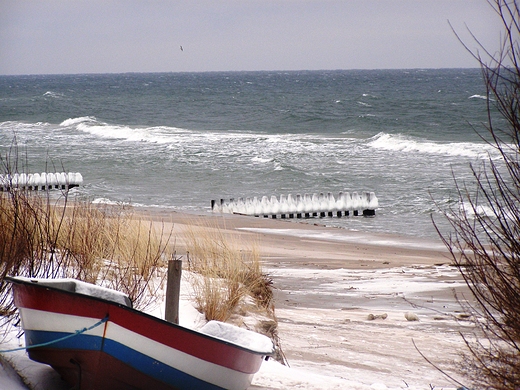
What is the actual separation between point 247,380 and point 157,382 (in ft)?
2.36

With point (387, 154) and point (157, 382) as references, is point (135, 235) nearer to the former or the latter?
point (157, 382)

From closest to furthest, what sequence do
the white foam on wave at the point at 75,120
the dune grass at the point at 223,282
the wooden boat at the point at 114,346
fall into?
the wooden boat at the point at 114,346 < the dune grass at the point at 223,282 < the white foam on wave at the point at 75,120

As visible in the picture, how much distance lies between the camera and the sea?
20.9 meters

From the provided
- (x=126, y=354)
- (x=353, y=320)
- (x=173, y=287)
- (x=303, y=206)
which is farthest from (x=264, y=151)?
(x=126, y=354)

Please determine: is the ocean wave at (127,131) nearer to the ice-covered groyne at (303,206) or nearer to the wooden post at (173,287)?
the ice-covered groyne at (303,206)

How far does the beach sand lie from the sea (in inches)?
58.9

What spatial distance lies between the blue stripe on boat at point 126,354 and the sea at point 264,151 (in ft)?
7.06

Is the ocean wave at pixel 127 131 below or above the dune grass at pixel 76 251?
below

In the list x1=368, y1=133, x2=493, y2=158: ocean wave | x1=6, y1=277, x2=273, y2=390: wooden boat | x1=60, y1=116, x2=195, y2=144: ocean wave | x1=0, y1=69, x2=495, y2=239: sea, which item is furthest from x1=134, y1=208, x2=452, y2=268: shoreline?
x1=60, y1=116, x2=195, y2=144: ocean wave

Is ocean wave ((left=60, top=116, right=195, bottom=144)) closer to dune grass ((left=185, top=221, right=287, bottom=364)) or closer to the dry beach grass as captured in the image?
the dry beach grass

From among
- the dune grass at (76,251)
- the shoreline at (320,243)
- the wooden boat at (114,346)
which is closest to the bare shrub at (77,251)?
the dune grass at (76,251)

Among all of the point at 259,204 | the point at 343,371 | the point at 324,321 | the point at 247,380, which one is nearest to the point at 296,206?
the point at 259,204

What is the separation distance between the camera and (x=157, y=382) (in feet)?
15.3

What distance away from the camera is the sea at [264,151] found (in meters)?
20.9
